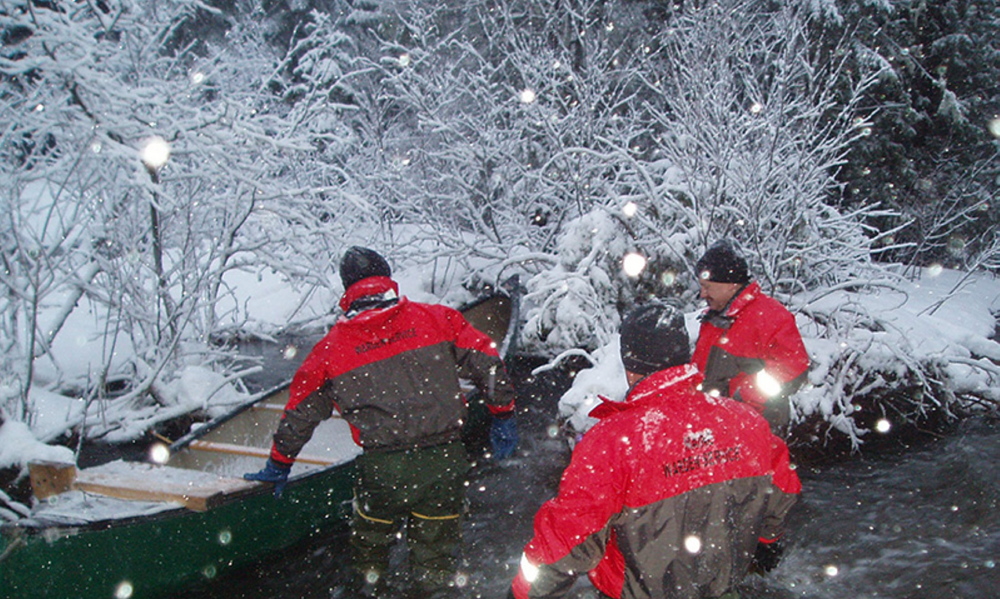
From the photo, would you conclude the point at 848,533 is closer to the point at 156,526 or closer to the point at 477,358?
the point at 477,358

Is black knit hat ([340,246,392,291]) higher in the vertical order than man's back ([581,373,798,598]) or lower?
higher

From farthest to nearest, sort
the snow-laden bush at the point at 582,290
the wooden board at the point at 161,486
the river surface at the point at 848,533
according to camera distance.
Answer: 1. the snow-laden bush at the point at 582,290
2. the river surface at the point at 848,533
3. the wooden board at the point at 161,486

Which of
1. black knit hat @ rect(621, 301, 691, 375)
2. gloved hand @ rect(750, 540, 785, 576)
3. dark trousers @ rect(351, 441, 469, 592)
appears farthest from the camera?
dark trousers @ rect(351, 441, 469, 592)

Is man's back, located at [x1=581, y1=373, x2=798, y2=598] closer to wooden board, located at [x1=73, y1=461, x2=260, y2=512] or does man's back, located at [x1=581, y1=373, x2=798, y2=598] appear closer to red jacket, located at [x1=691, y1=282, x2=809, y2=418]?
red jacket, located at [x1=691, y1=282, x2=809, y2=418]

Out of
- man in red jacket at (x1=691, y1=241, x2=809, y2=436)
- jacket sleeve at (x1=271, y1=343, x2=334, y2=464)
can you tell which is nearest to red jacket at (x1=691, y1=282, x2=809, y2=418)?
man in red jacket at (x1=691, y1=241, x2=809, y2=436)

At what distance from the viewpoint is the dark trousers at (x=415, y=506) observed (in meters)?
3.37

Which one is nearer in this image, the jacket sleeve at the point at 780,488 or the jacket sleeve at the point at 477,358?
the jacket sleeve at the point at 780,488

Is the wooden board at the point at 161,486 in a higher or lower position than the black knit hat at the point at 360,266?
lower

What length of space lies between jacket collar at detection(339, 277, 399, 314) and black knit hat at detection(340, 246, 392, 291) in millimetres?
38

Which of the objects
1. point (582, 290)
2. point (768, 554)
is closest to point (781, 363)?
point (768, 554)

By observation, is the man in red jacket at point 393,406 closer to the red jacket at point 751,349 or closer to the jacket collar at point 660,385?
the red jacket at point 751,349

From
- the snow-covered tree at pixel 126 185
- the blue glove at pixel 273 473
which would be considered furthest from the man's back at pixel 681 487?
the snow-covered tree at pixel 126 185

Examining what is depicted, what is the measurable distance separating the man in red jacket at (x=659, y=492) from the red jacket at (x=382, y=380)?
5.05ft

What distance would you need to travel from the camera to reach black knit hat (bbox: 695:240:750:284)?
3457 mm
